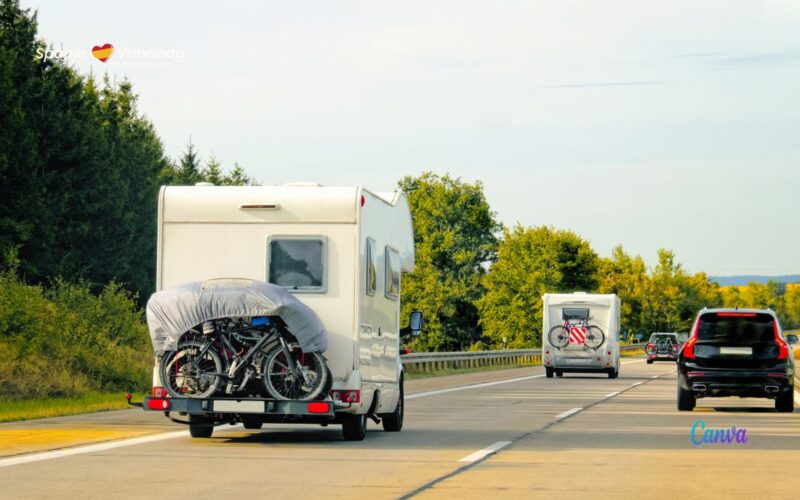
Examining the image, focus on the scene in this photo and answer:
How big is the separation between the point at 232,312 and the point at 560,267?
385 ft

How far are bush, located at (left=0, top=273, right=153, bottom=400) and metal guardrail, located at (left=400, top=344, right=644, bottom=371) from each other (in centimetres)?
1422

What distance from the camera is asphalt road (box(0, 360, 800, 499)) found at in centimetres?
1163

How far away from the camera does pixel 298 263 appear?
52.6ft

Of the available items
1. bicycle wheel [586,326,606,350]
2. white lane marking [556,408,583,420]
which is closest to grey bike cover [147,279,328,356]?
white lane marking [556,408,583,420]

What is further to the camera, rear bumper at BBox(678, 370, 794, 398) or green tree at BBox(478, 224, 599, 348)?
green tree at BBox(478, 224, 599, 348)

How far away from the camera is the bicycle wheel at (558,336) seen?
45.6 m

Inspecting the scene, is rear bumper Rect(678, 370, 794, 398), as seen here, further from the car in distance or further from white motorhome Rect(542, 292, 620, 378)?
the car in distance

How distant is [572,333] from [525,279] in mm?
76575

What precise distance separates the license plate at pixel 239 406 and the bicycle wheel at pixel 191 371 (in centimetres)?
18

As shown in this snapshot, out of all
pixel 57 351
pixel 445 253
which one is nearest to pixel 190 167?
pixel 445 253

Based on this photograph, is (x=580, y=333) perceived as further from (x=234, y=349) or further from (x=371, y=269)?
(x=234, y=349)

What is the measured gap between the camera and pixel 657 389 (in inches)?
1444

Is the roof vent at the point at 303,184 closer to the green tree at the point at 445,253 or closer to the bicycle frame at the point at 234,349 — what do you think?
the bicycle frame at the point at 234,349

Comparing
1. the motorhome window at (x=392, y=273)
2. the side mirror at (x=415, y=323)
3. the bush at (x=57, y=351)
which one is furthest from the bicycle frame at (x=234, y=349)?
the bush at (x=57, y=351)
